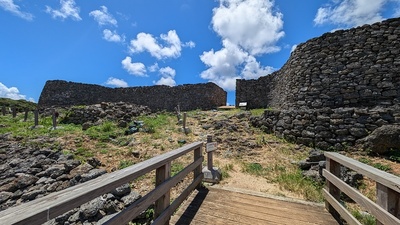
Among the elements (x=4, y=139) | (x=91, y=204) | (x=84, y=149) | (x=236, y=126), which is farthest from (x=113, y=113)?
(x=91, y=204)

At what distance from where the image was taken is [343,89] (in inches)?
378

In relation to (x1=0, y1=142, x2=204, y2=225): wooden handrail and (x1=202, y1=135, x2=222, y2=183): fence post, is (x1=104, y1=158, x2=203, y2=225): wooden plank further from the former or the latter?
(x1=202, y1=135, x2=222, y2=183): fence post

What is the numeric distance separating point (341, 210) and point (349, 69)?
8.76 m

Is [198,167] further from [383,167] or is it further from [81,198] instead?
[383,167]

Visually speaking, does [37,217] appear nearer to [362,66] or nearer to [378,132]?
[378,132]

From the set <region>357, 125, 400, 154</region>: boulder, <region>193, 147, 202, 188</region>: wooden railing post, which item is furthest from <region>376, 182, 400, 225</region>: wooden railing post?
<region>357, 125, 400, 154</region>: boulder

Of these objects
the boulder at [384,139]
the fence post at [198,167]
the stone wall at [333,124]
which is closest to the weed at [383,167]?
→ the boulder at [384,139]

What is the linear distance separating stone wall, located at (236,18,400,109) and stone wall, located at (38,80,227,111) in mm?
11695

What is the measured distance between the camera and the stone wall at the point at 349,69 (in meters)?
8.78

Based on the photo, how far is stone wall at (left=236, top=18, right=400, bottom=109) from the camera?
878 centimetres

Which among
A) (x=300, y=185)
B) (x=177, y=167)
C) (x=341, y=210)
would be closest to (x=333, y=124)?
(x=300, y=185)

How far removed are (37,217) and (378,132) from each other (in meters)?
9.54

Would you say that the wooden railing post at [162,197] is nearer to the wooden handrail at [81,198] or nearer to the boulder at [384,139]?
the wooden handrail at [81,198]

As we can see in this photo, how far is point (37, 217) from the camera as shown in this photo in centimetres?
122
